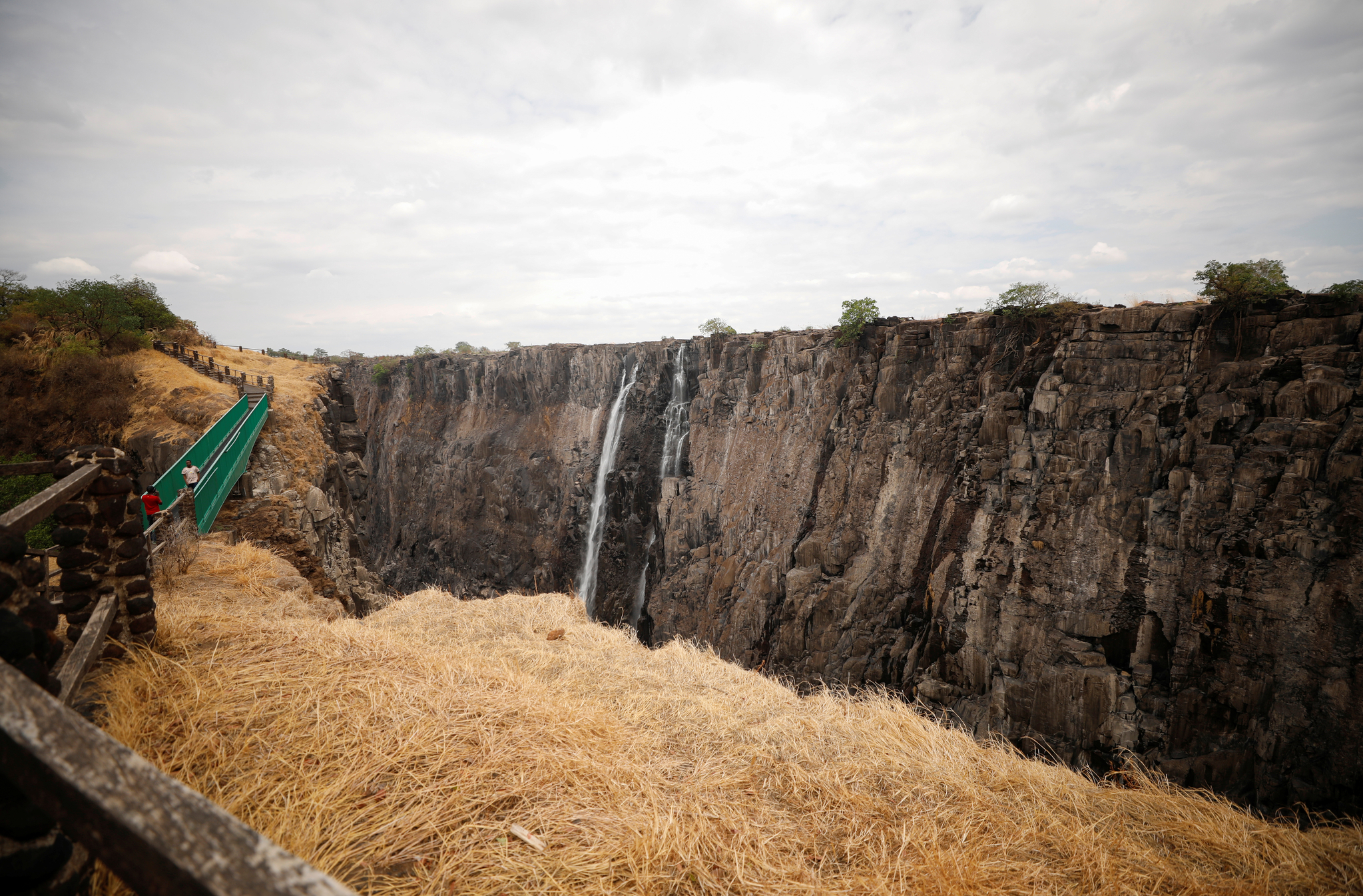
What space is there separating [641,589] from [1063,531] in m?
19.0

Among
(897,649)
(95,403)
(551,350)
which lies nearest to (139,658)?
(95,403)

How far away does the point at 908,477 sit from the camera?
1866 cm

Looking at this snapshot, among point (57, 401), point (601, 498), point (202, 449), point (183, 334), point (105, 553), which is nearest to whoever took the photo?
point (105, 553)

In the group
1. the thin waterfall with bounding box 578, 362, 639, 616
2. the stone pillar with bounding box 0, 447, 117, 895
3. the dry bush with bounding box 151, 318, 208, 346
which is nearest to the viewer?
the stone pillar with bounding box 0, 447, 117, 895

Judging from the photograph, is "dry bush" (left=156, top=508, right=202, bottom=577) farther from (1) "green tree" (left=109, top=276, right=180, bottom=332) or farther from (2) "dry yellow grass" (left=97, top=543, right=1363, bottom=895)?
(1) "green tree" (left=109, top=276, right=180, bottom=332)

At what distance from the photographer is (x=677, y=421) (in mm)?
29562

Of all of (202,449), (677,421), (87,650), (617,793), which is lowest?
(617,793)

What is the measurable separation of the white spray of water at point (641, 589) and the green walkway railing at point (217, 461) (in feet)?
59.7

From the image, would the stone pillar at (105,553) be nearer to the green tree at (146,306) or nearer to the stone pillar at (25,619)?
the stone pillar at (25,619)

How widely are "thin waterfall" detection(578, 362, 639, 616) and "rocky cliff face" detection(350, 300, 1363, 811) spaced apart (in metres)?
3.25

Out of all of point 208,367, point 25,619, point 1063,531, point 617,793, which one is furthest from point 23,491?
point 1063,531

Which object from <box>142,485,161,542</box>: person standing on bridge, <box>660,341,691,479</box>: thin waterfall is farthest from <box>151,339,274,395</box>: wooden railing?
<box>660,341,691,479</box>: thin waterfall

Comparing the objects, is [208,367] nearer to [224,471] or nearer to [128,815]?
[224,471]

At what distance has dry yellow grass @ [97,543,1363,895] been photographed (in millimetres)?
2781
